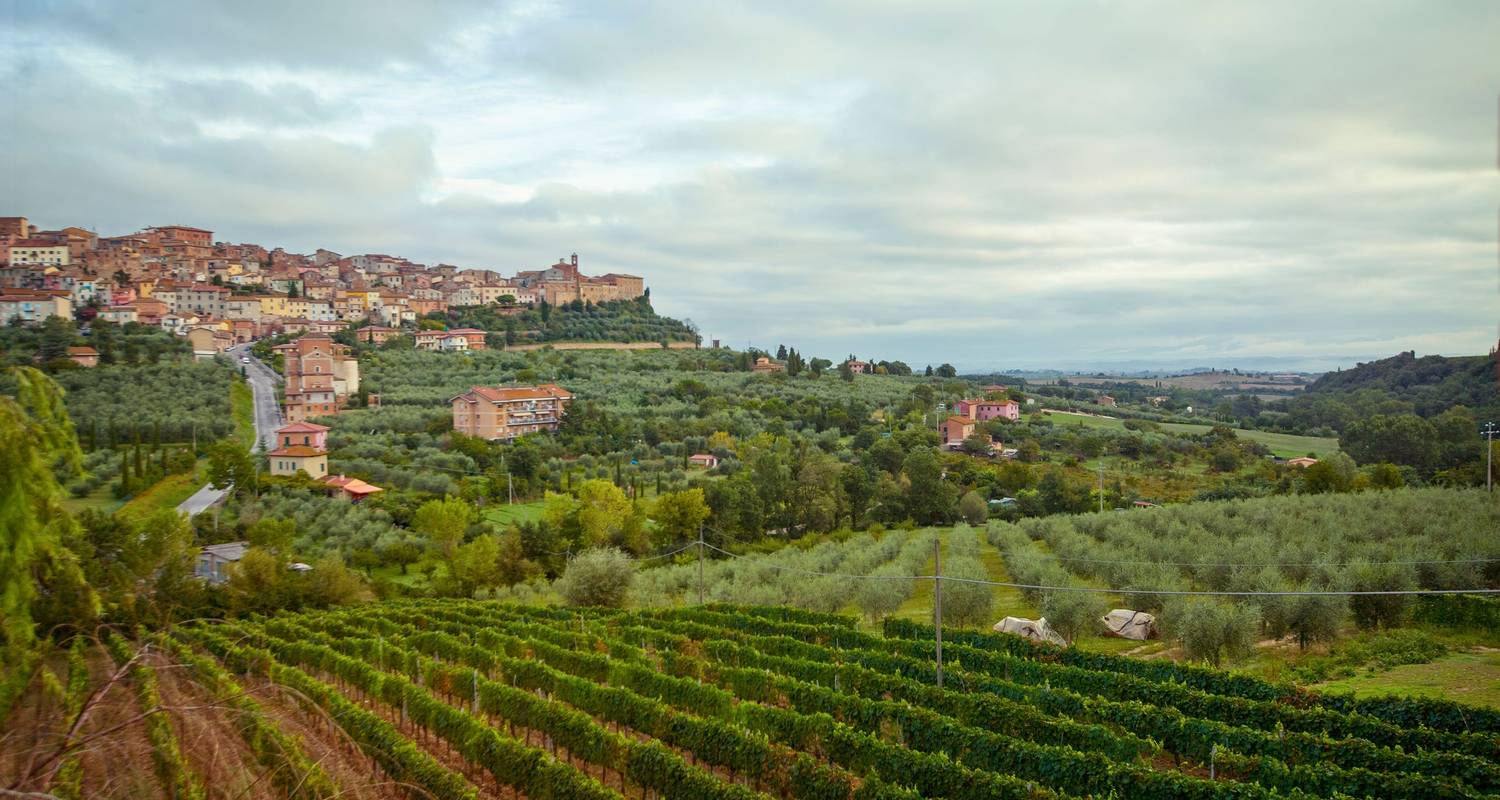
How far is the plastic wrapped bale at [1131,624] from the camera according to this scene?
21.8 m

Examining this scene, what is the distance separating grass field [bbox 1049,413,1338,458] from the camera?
210 ft

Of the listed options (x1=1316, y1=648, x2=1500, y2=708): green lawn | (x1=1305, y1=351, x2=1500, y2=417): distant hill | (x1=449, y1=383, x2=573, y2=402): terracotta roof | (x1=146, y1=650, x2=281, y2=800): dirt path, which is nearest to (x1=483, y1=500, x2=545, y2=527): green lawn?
(x1=449, y1=383, x2=573, y2=402): terracotta roof

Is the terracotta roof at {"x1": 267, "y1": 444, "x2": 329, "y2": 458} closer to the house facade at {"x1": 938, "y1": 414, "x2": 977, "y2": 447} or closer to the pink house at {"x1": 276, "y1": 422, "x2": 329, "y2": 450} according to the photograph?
the pink house at {"x1": 276, "y1": 422, "x2": 329, "y2": 450}

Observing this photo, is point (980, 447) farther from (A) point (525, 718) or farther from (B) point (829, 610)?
(A) point (525, 718)

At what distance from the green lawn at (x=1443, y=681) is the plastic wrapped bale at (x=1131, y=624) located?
5.22m

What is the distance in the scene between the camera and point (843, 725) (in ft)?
44.5

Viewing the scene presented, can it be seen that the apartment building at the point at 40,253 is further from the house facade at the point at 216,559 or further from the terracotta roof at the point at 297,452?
the house facade at the point at 216,559

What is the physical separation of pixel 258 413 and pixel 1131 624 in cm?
6538

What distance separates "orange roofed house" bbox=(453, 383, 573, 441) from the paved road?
1371 centimetres

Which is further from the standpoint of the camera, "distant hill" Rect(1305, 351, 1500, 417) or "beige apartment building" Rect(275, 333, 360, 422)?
"beige apartment building" Rect(275, 333, 360, 422)

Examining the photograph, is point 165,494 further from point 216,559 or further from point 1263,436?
point 1263,436

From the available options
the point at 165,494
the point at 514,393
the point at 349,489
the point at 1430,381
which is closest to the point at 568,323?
the point at 514,393

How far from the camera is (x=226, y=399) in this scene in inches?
2349

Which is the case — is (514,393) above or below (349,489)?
above
